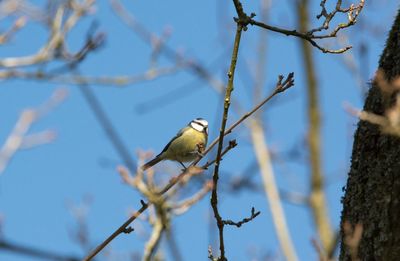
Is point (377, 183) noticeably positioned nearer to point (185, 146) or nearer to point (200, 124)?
point (185, 146)

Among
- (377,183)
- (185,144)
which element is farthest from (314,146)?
(377,183)

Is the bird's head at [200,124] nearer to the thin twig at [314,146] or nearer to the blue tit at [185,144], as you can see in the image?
the blue tit at [185,144]

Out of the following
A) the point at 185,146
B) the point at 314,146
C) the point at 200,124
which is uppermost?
the point at 314,146

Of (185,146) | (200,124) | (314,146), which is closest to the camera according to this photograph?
(185,146)

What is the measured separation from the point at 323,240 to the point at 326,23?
18.9 feet

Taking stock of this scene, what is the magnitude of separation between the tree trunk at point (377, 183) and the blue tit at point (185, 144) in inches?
79.3

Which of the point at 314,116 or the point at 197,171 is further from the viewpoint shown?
the point at 314,116

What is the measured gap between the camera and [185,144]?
15.5 feet

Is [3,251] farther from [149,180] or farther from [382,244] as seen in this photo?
[382,244]

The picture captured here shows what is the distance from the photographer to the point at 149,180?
310 cm

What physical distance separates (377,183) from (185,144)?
235cm

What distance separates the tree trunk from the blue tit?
6.61 feet

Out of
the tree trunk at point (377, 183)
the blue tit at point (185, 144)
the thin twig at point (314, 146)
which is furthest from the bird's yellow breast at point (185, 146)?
the thin twig at point (314, 146)

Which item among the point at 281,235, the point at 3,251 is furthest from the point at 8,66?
the point at 281,235
